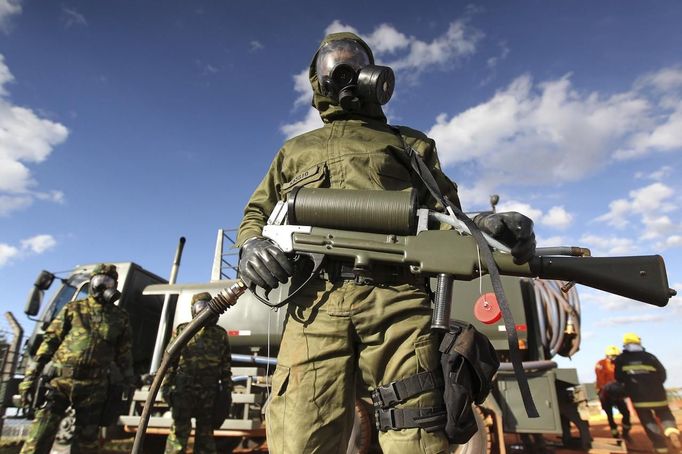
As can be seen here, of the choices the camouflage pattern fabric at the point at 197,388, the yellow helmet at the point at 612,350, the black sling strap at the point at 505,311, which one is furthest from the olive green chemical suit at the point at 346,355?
the yellow helmet at the point at 612,350

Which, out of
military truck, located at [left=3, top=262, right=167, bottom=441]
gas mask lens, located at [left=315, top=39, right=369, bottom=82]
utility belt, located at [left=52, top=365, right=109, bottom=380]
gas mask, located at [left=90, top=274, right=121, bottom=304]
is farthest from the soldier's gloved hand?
military truck, located at [left=3, top=262, right=167, bottom=441]

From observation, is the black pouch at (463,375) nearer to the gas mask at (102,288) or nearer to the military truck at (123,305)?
the gas mask at (102,288)

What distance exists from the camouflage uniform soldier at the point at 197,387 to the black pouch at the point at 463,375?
12.2 ft

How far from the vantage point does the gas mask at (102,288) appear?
514 cm

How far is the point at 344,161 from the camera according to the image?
1.94m

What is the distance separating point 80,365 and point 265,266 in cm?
415

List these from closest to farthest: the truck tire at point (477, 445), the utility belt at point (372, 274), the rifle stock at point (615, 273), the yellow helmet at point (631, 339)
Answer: the rifle stock at point (615, 273)
the utility belt at point (372, 274)
the truck tire at point (477, 445)
the yellow helmet at point (631, 339)

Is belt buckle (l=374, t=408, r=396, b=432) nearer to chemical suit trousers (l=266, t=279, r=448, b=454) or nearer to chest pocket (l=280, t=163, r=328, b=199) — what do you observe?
chemical suit trousers (l=266, t=279, r=448, b=454)

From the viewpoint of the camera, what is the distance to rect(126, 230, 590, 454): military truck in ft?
14.5

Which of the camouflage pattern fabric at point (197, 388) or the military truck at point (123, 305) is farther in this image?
the military truck at point (123, 305)

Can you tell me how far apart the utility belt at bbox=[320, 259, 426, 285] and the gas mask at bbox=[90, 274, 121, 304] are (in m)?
4.36

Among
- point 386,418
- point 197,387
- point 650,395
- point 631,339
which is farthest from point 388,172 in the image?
point 631,339

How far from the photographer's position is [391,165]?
6.38 feet

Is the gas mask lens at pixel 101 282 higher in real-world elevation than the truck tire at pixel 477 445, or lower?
higher
